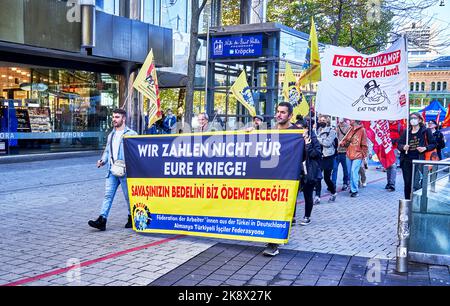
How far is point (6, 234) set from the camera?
22.6 ft

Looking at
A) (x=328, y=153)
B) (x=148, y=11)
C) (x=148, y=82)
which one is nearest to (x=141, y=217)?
(x=148, y=82)

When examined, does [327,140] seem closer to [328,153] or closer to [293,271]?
[328,153]

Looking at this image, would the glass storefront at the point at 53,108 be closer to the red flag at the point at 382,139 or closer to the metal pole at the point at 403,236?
the red flag at the point at 382,139

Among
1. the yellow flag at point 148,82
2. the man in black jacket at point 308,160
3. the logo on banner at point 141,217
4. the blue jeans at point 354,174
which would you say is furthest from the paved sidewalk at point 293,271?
the blue jeans at point 354,174

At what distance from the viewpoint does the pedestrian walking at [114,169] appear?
717cm

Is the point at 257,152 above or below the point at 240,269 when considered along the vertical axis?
above

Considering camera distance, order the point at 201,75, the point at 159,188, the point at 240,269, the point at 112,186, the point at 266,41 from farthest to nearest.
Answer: the point at 201,75 < the point at 266,41 < the point at 112,186 < the point at 159,188 < the point at 240,269

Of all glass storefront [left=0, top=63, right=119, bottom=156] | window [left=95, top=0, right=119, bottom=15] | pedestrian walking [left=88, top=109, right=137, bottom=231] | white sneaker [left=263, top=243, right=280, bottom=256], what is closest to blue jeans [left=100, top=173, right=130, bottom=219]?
pedestrian walking [left=88, top=109, right=137, bottom=231]

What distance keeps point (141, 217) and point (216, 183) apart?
134 cm

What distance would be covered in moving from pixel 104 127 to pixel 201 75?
6.86 meters

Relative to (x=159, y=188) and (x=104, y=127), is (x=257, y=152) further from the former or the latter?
(x=104, y=127)
